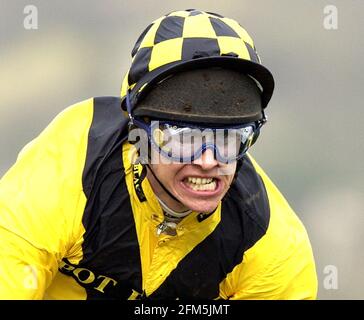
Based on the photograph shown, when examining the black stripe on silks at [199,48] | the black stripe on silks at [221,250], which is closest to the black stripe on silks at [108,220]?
the black stripe on silks at [221,250]

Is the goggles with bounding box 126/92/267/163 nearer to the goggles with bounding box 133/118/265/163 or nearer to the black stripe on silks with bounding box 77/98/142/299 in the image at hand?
the goggles with bounding box 133/118/265/163

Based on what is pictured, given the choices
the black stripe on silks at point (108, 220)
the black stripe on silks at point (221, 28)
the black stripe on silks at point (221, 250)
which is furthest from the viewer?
the black stripe on silks at point (221, 250)

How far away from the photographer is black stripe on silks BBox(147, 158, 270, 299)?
268 cm

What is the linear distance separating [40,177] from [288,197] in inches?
83.4

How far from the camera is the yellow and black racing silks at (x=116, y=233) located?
2469 mm

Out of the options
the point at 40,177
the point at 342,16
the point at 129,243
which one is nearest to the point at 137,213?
the point at 129,243

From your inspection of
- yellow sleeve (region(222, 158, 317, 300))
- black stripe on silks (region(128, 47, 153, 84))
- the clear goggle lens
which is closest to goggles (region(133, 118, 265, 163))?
the clear goggle lens

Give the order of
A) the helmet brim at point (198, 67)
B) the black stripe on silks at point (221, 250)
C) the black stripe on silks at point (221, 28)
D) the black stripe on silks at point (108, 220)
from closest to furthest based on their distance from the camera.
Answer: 1. the helmet brim at point (198, 67)
2. the black stripe on silks at point (221, 28)
3. the black stripe on silks at point (108, 220)
4. the black stripe on silks at point (221, 250)

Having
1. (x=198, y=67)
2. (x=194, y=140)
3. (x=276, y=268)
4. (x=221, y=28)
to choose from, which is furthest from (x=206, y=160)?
(x=276, y=268)

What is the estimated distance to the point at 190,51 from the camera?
2396mm

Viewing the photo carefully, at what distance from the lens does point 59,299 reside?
Answer: 108 inches

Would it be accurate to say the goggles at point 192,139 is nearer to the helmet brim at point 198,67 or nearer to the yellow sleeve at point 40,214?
the helmet brim at point 198,67

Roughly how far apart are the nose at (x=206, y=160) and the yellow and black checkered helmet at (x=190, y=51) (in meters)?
0.21
